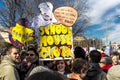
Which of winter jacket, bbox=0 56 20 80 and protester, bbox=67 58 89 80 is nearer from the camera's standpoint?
protester, bbox=67 58 89 80

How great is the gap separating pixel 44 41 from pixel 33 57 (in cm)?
94

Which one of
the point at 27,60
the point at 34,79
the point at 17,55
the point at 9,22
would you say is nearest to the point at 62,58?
the point at 27,60

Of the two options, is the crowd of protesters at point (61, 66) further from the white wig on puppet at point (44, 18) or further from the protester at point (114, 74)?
the white wig on puppet at point (44, 18)

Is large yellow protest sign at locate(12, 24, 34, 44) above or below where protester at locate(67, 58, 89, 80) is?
above

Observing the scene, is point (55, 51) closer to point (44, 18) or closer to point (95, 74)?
point (44, 18)

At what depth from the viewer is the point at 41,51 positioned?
22.6ft

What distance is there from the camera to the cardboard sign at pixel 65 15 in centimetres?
697

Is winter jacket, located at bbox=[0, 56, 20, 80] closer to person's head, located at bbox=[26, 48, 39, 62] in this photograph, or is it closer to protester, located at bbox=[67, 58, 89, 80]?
person's head, located at bbox=[26, 48, 39, 62]

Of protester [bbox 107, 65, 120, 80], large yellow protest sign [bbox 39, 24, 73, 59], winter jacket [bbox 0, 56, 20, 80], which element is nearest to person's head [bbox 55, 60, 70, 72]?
large yellow protest sign [bbox 39, 24, 73, 59]

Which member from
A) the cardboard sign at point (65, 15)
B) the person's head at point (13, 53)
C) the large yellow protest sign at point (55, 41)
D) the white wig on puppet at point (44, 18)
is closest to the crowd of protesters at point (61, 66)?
the person's head at point (13, 53)

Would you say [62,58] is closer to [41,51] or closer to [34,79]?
[41,51]

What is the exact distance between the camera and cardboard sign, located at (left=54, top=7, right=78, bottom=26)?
6969 mm

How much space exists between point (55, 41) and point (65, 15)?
0.59 metres

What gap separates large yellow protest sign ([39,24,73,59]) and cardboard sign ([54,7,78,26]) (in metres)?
0.12
